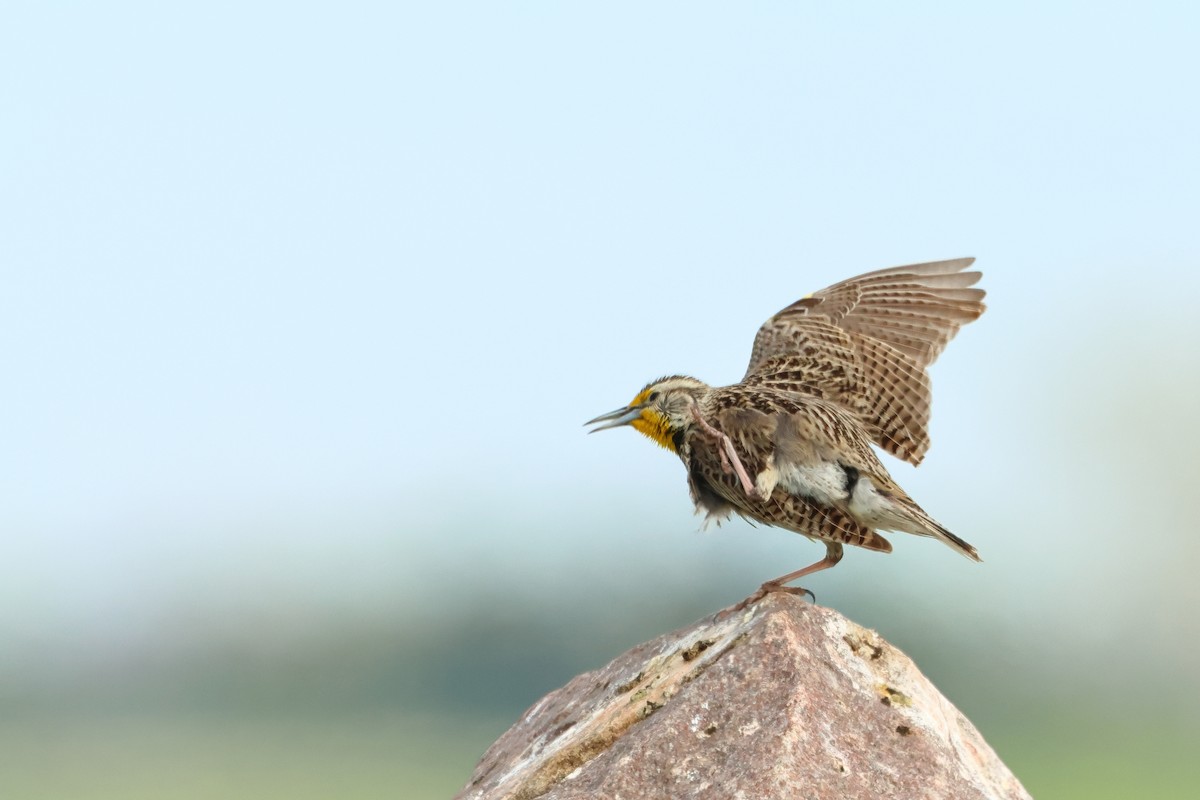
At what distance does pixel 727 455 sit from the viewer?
7086 millimetres

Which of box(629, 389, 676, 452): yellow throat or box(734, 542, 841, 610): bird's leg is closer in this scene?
box(734, 542, 841, 610): bird's leg

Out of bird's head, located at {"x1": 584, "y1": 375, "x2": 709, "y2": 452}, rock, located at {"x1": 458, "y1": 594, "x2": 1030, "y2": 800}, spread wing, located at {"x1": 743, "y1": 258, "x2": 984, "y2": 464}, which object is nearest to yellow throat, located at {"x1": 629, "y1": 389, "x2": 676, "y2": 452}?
bird's head, located at {"x1": 584, "y1": 375, "x2": 709, "y2": 452}

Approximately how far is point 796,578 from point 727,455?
32.6 inches

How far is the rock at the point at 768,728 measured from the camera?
5145mm

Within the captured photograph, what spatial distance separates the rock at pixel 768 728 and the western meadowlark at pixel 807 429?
620 mm

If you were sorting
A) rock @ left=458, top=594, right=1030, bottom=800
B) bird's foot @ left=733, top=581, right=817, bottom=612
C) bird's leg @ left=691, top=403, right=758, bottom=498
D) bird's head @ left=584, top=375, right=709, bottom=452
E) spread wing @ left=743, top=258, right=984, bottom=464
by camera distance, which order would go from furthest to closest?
spread wing @ left=743, top=258, right=984, bottom=464 < bird's head @ left=584, top=375, right=709, bottom=452 < bird's leg @ left=691, top=403, right=758, bottom=498 < bird's foot @ left=733, top=581, right=817, bottom=612 < rock @ left=458, top=594, right=1030, bottom=800

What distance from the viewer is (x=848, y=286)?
392 inches

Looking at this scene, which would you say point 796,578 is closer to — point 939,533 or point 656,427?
A: point 939,533

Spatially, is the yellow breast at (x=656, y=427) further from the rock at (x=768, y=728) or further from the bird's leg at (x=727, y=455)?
the rock at (x=768, y=728)

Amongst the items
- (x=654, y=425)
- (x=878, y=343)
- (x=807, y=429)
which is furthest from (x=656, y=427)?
(x=878, y=343)

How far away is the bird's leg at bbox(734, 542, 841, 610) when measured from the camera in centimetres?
635

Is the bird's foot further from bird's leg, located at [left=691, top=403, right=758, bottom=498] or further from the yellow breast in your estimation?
the yellow breast

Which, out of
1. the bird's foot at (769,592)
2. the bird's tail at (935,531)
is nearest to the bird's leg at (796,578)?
the bird's foot at (769,592)

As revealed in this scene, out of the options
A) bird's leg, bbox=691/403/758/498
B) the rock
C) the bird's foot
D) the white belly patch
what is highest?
bird's leg, bbox=691/403/758/498
